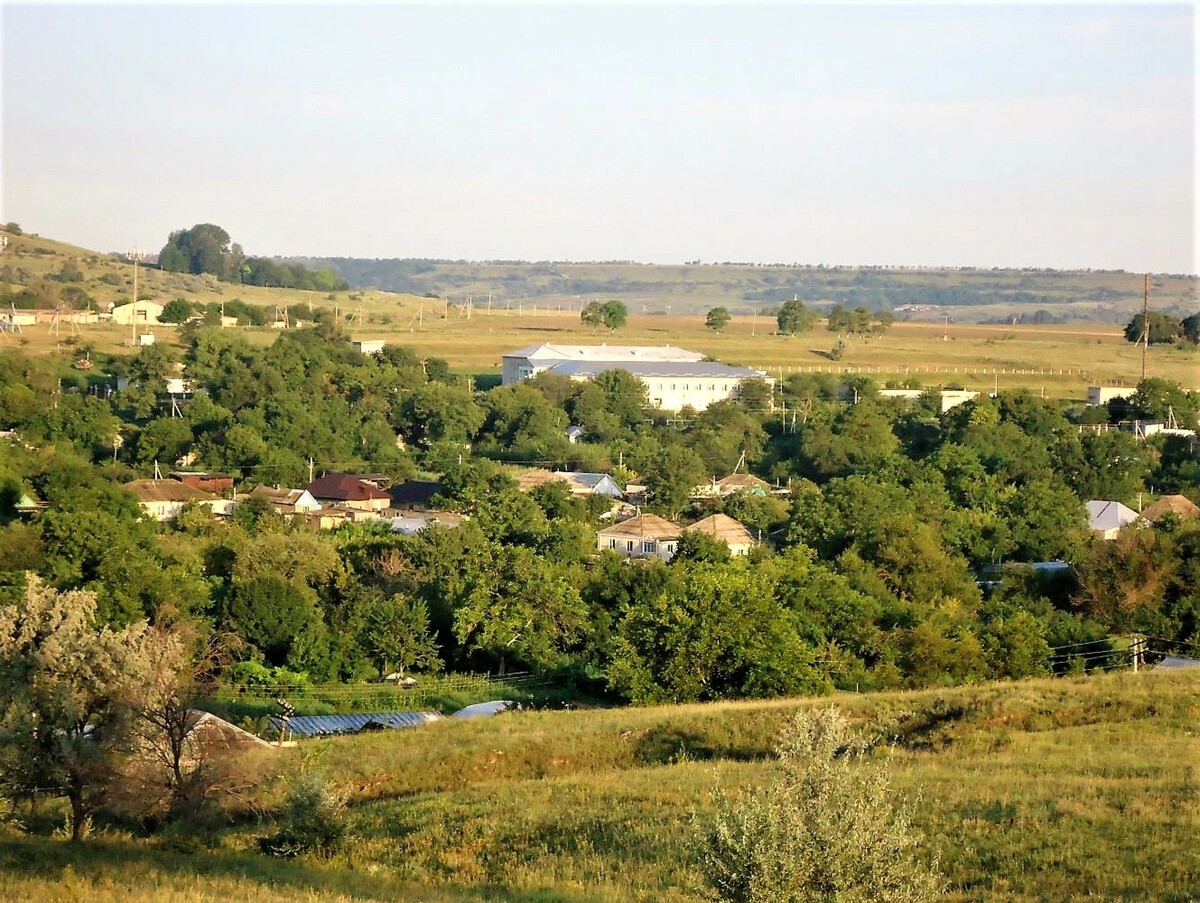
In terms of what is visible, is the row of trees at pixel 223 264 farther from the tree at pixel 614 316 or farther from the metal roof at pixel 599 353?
the metal roof at pixel 599 353

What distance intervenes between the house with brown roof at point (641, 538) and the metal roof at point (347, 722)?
13.8 meters

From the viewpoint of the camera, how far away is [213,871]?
11648 millimetres

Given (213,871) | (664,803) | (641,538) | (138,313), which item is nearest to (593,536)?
(641,538)

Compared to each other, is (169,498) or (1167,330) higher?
(1167,330)

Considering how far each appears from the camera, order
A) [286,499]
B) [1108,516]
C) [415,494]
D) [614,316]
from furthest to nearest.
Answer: [614,316] → [415,494] → [286,499] → [1108,516]

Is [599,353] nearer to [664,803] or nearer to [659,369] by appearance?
[659,369]

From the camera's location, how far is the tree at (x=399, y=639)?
81.4 feet

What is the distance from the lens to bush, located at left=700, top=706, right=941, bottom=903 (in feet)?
25.8

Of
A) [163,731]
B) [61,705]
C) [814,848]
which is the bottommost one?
[163,731]

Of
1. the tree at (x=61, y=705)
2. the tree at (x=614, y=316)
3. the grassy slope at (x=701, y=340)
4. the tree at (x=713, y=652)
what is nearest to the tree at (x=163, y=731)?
the tree at (x=61, y=705)

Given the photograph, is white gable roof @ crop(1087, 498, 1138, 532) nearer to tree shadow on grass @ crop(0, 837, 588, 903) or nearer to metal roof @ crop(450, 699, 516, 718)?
metal roof @ crop(450, 699, 516, 718)

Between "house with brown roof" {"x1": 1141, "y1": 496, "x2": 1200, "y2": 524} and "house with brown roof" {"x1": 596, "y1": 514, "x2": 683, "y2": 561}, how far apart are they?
11.1m

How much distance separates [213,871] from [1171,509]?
30.6 m

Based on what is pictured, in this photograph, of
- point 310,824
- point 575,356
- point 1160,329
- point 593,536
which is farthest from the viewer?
point 1160,329
